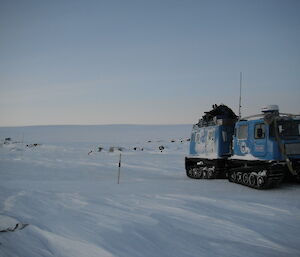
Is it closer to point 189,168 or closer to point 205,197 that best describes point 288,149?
point 205,197

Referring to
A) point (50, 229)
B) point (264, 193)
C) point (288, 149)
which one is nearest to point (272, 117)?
point (288, 149)

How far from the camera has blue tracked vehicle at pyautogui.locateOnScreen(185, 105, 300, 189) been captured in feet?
29.8

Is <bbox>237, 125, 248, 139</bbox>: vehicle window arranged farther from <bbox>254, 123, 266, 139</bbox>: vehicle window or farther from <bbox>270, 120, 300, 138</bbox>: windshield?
<bbox>270, 120, 300, 138</bbox>: windshield

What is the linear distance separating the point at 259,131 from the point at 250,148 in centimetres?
84

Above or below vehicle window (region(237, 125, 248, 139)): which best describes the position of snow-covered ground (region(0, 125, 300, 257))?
below

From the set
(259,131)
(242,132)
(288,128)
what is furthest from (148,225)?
(242,132)

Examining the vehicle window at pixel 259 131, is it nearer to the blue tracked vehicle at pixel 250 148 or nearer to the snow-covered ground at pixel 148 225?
the blue tracked vehicle at pixel 250 148

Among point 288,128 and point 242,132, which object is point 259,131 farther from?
point 242,132

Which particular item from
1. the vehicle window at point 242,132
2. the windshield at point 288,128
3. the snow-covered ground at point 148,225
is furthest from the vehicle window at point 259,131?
the snow-covered ground at point 148,225

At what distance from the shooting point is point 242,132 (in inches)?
423

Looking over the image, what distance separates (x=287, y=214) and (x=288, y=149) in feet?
12.0

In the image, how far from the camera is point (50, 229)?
500 cm

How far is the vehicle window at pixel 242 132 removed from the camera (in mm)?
10523

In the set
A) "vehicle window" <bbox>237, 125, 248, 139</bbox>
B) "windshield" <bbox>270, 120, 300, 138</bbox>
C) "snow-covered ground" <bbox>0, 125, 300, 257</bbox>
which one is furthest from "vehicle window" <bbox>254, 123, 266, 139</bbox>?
"snow-covered ground" <bbox>0, 125, 300, 257</bbox>
